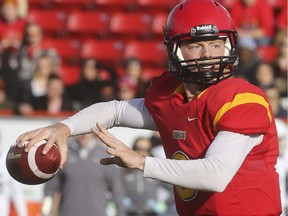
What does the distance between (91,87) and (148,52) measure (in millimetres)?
1608

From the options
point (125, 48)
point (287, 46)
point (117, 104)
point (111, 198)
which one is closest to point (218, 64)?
point (117, 104)

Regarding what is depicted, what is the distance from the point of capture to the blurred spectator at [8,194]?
779 centimetres

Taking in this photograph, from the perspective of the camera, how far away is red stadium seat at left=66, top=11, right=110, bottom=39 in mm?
11250

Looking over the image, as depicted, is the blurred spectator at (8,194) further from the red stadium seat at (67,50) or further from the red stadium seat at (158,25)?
the red stadium seat at (158,25)

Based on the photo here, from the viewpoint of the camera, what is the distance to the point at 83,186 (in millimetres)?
7934

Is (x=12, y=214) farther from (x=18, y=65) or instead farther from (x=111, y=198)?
(x=18, y=65)

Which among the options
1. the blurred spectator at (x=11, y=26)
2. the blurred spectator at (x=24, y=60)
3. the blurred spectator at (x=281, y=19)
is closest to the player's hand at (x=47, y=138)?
the blurred spectator at (x=24, y=60)

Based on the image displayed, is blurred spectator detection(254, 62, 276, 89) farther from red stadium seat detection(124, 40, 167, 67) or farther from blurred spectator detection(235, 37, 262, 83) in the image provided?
red stadium seat detection(124, 40, 167, 67)

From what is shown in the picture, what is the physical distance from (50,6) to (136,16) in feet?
4.51

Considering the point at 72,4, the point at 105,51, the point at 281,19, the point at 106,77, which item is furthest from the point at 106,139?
the point at 72,4

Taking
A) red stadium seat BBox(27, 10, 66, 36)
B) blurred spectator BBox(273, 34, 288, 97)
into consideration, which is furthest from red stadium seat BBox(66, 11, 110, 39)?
blurred spectator BBox(273, 34, 288, 97)

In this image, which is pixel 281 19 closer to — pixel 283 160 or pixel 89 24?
pixel 89 24

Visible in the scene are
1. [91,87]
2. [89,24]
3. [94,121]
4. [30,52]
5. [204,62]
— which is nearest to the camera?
[204,62]

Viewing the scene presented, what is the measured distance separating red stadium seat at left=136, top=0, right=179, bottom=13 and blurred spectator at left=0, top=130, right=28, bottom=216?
3741mm
